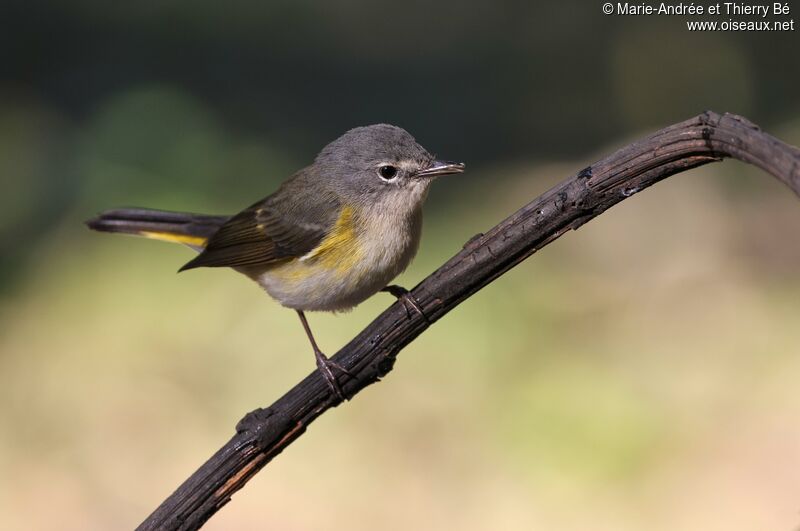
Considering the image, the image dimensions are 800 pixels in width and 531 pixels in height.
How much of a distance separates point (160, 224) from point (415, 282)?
172cm

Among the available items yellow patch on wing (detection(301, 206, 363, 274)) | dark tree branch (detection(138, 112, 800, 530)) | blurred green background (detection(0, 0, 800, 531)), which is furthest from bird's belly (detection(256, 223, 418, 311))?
blurred green background (detection(0, 0, 800, 531))

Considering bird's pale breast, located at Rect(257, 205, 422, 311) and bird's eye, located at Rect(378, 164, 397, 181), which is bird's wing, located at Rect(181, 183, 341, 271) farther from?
bird's eye, located at Rect(378, 164, 397, 181)

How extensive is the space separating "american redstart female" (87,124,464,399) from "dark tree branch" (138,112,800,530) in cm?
40

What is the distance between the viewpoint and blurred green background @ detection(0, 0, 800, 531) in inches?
140

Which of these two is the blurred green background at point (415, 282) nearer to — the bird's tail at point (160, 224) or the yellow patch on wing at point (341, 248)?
the bird's tail at point (160, 224)

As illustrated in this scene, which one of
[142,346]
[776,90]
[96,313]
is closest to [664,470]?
[142,346]

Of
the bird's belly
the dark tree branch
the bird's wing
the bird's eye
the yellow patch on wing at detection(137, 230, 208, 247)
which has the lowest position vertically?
the dark tree branch

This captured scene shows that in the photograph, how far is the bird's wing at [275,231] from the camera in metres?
2.67

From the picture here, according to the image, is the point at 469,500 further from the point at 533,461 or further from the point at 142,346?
the point at 142,346

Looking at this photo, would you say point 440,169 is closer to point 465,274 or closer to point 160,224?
point 465,274

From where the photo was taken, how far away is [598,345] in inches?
162

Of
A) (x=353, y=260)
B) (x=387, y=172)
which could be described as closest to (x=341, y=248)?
(x=353, y=260)

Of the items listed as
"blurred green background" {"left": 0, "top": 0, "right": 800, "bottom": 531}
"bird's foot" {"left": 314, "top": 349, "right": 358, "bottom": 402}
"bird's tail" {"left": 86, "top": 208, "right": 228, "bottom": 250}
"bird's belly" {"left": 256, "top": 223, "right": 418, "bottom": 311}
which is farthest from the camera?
"blurred green background" {"left": 0, "top": 0, "right": 800, "bottom": 531}

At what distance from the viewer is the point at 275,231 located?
9.05 feet
